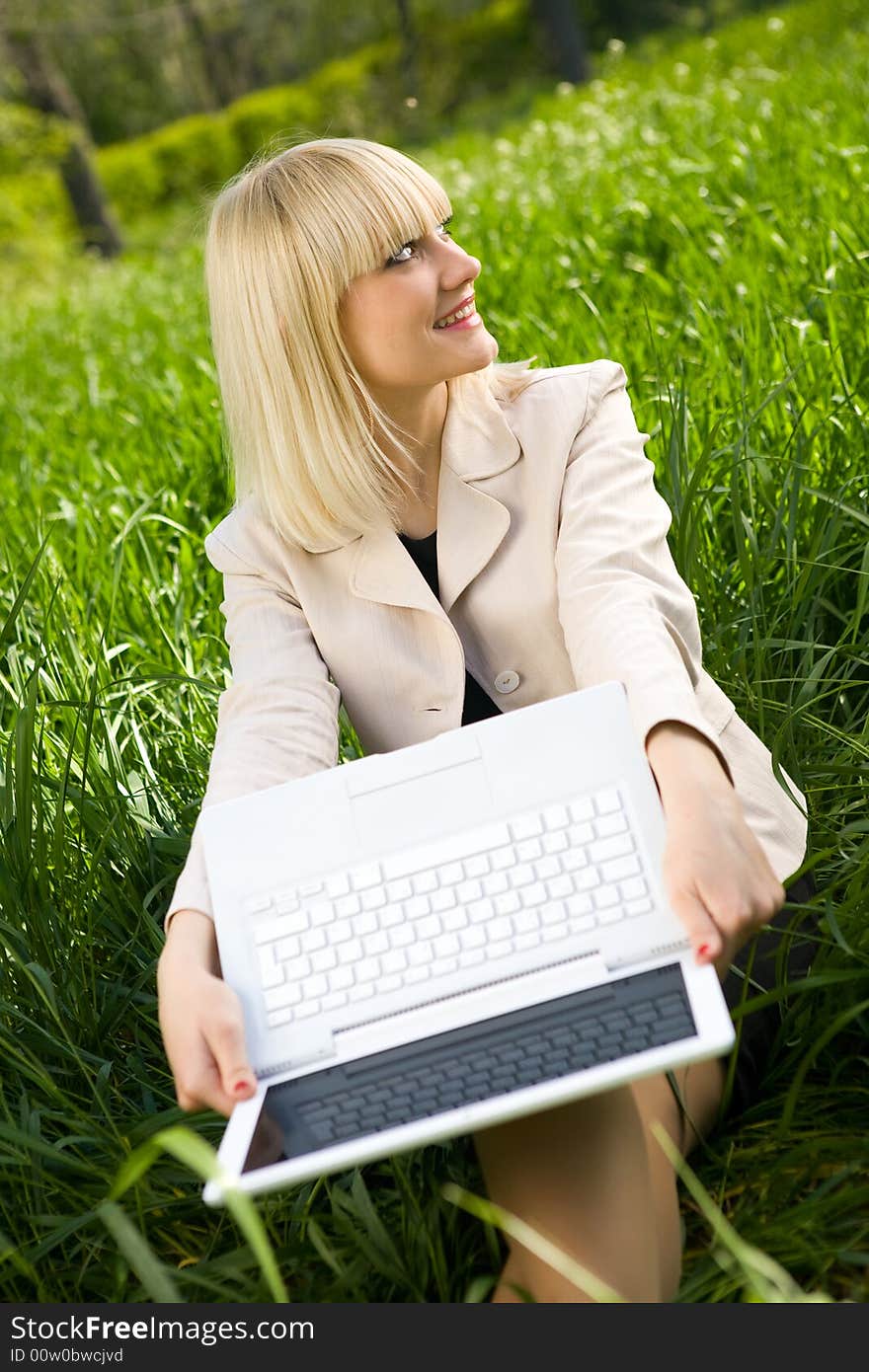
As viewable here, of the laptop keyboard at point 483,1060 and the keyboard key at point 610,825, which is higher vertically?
the keyboard key at point 610,825

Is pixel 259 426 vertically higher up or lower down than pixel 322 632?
higher up

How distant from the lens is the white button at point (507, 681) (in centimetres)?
180

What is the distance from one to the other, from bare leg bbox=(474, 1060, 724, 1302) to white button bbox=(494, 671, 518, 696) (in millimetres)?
572

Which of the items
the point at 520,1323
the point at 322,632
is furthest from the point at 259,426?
the point at 520,1323

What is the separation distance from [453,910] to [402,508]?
2.46 feet

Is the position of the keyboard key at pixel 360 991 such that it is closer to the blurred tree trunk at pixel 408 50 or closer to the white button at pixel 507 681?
the white button at pixel 507 681

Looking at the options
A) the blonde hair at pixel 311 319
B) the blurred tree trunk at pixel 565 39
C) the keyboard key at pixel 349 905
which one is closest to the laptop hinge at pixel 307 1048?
the keyboard key at pixel 349 905

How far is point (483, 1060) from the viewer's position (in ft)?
4.06

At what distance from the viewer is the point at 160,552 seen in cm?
319

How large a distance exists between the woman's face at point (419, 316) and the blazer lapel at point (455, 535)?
0.32 feet

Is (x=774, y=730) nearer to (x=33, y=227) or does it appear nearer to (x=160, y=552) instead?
(x=160, y=552)

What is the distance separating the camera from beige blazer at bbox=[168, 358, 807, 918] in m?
1.69

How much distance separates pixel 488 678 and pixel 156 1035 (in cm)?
70

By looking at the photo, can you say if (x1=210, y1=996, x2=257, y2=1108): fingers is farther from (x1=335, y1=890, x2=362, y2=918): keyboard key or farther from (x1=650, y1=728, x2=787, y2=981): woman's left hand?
(x1=650, y1=728, x2=787, y2=981): woman's left hand
